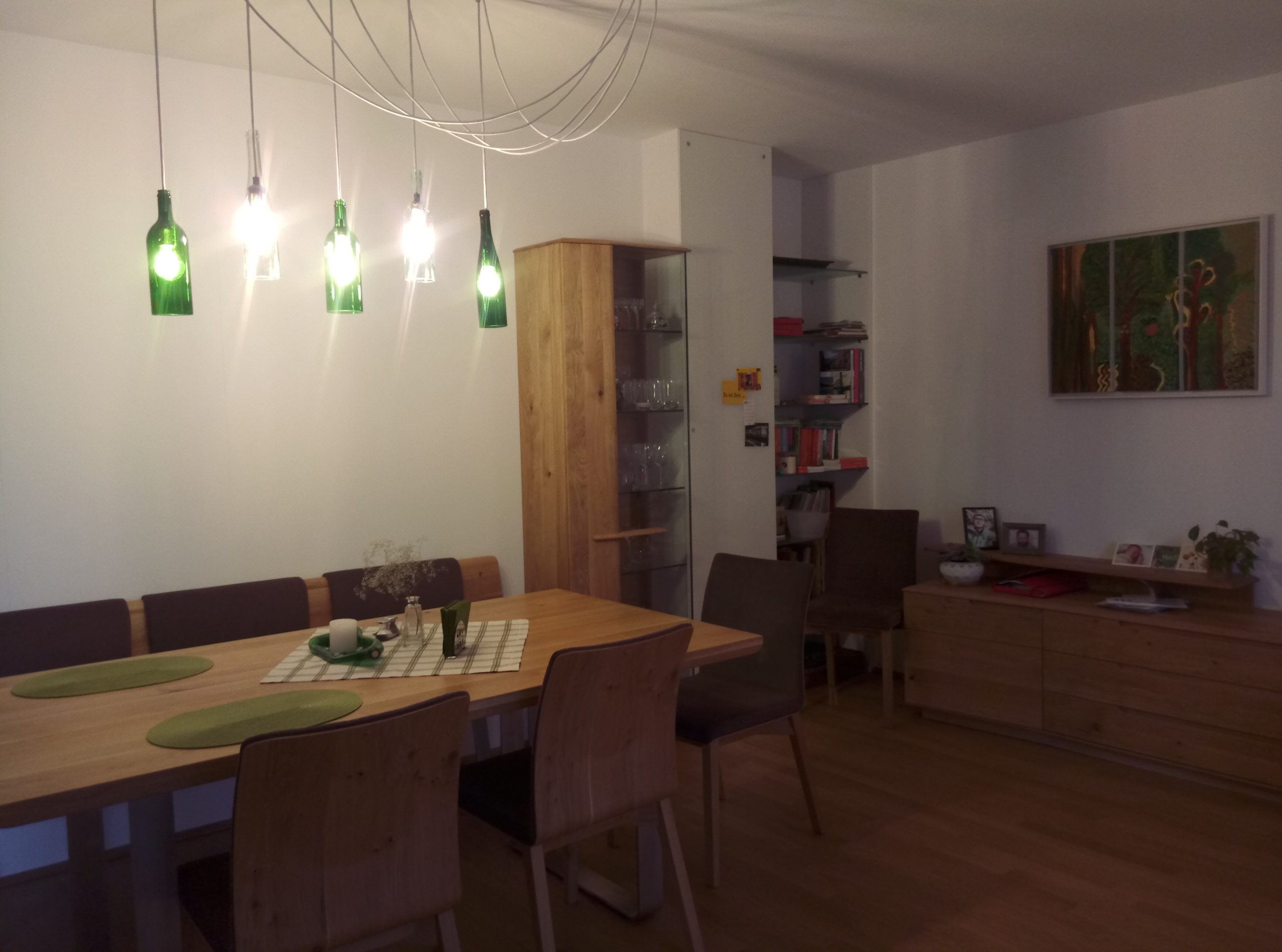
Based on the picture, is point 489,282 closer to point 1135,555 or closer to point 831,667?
point 831,667

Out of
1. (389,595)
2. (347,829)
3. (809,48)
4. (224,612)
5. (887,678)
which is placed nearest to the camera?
(347,829)

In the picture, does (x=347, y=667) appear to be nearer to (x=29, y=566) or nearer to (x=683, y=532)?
(x=29, y=566)

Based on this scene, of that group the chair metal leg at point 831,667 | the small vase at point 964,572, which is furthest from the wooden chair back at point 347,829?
the small vase at point 964,572

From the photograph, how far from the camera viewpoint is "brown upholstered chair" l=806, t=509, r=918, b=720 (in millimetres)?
4641

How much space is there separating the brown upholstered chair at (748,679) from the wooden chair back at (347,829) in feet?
3.74

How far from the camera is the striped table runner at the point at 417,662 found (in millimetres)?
2506

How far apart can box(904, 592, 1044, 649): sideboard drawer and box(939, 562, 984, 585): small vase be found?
19 centimetres

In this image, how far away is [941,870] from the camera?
10.3 ft

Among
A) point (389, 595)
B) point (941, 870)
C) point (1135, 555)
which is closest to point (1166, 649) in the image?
point (1135, 555)

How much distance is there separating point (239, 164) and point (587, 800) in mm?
2550

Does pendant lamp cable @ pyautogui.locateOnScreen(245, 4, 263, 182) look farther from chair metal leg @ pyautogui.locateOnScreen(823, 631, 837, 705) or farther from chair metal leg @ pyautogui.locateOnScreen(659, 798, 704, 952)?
chair metal leg @ pyautogui.locateOnScreen(823, 631, 837, 705)

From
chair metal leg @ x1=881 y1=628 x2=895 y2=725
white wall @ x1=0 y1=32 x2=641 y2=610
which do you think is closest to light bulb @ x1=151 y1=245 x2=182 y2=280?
white wall @ x1=0 y1=32 x2=641 y2=610

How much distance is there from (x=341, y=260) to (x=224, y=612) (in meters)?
1.41

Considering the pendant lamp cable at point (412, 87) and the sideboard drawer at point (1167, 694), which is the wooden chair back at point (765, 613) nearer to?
the sideboard drawer at point (1167, 694)
